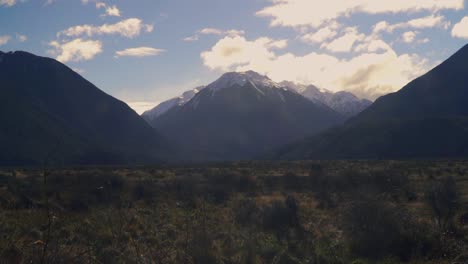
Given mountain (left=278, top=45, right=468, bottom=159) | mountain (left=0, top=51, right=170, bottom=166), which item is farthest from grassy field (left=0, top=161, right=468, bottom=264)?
mountain (left=278, top=45, right=468, bottom=159)

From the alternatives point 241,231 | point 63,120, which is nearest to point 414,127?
point 63,120

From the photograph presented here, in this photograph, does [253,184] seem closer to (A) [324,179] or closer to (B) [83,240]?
(A) [324,179]

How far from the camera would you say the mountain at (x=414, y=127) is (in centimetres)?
11338

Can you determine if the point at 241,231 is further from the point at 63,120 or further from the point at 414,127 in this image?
the point at 63,120

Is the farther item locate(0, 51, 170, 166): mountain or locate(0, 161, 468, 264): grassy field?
locate(0, 51, 170, 166): mountain

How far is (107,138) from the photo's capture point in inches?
6417

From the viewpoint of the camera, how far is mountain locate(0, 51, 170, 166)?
112 metres

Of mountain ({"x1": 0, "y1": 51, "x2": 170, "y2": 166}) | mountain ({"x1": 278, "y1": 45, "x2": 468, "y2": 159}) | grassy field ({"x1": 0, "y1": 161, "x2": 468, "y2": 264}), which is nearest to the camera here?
grassy field ({"x1": 0, "y1": 161, "x2": 468, "y2": 264})

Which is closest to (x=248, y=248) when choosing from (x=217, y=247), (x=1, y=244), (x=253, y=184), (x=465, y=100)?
(x=217, y=247)

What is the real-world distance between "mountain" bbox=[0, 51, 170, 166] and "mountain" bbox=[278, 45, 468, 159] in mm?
57023

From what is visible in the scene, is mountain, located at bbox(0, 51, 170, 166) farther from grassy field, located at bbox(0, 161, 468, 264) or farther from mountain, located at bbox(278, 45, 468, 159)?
grassy field, located at bbox(0, 161, 468, 264)

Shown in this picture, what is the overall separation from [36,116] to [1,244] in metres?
126

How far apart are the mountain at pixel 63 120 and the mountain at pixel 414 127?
5702cm

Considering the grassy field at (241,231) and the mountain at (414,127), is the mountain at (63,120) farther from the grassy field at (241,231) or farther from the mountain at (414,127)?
the grassy field at (241,231)
